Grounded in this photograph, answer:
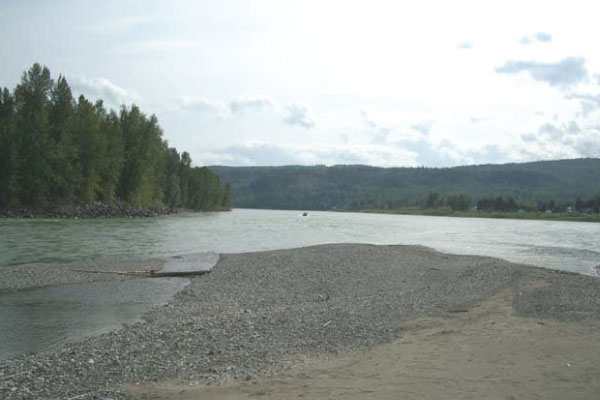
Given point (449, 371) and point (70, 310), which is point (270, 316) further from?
point (70, 310)

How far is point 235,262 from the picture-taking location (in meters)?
31.2

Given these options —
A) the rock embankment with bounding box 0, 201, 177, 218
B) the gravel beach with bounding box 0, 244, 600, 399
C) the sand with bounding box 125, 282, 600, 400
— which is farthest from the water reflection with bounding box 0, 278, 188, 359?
the rock embankment with bounding box 0, 201, 177, 218

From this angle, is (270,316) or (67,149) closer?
(270,316)

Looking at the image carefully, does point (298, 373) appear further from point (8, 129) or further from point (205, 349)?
point (8, 129)

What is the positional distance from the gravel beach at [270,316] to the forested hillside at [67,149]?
53828 millimetres

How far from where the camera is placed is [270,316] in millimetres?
15680

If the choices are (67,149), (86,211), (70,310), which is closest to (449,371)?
(70,310)

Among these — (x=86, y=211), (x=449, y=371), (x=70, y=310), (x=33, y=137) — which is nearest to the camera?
(x=449, y=371)

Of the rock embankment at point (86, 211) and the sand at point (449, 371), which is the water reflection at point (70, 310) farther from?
the rock embankment at point (86, 211)

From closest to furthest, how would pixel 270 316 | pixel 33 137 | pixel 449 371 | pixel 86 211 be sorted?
pixel 449 371 → pixel 270 316 → pixel 33 137 → pixel 86 211

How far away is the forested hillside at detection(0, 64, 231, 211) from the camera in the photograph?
2931 inches

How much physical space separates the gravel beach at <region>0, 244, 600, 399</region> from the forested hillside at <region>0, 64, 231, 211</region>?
53828 millimetres

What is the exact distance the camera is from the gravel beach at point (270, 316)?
33.3 feet

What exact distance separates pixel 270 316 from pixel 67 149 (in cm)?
7441
